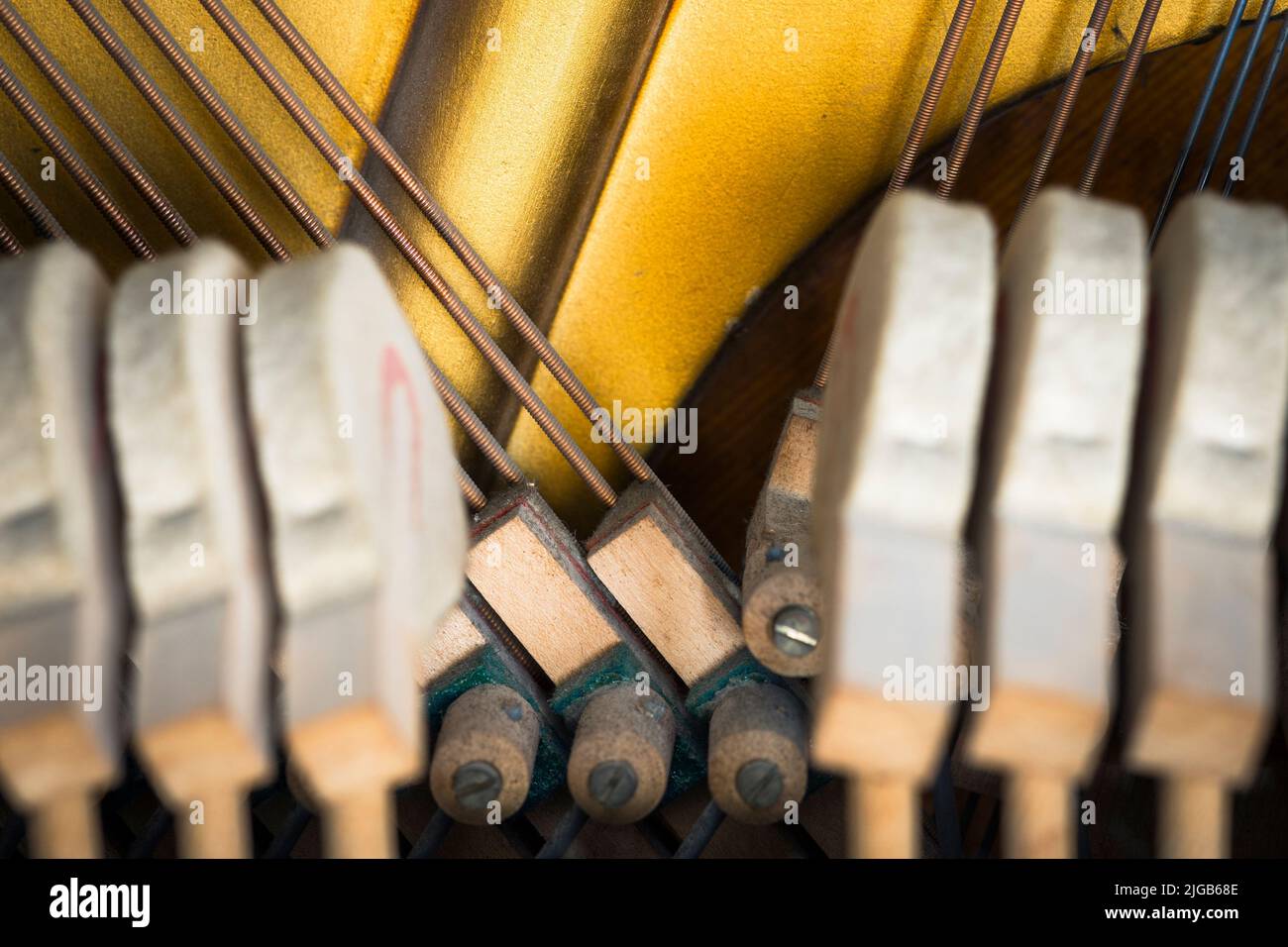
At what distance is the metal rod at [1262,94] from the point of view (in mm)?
1591

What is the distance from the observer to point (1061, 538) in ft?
2.99

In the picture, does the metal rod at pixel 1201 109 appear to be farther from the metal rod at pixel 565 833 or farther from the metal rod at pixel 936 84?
the metal rod at pixel 565 833

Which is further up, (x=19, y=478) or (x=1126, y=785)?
(x=19, y=478)

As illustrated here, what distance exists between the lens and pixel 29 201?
1.48 metres

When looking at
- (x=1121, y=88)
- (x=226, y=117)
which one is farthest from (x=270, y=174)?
(x=1121, y=88)

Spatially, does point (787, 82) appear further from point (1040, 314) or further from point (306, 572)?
point (306, 572)

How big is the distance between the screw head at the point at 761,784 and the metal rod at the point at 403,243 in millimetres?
405

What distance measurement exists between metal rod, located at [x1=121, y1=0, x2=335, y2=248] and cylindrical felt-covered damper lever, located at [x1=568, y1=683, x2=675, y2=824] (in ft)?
2.17

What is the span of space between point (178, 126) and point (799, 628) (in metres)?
0.91

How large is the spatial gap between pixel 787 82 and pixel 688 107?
0.14 metres

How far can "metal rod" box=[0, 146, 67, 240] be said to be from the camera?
1465 mm

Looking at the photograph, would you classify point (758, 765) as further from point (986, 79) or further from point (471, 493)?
point (986, 79)
